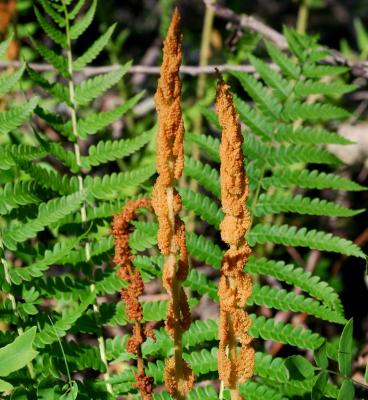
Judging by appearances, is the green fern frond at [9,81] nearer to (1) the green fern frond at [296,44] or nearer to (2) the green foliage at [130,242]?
(2) the green foliage at [130,242]

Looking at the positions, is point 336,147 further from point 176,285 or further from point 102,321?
point 176,285

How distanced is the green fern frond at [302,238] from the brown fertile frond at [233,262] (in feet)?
2.24

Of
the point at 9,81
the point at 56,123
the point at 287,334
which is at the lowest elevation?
the point at 287,334

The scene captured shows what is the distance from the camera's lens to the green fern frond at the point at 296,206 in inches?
70.1

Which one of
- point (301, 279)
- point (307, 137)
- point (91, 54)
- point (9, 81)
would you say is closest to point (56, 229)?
point (9, 81)

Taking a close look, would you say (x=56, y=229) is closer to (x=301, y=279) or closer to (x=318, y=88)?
(x=301, y=279)

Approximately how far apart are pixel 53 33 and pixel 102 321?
809mm

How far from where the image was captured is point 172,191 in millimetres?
1025

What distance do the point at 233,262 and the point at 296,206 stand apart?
0.80 m

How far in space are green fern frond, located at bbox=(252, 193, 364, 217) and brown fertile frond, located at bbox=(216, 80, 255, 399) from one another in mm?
756

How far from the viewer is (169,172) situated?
1005mm

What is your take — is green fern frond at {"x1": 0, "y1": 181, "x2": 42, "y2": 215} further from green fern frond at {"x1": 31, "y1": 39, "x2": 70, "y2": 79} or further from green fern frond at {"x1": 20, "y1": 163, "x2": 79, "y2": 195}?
green fern frond at {"x1": 31, "y1": 39, "x2": 70, "y2": 79}

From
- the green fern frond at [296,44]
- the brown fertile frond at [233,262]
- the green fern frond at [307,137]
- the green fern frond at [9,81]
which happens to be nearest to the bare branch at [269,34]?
the green fern frond at [296,44]

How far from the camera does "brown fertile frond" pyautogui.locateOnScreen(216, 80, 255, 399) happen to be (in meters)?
0.97
